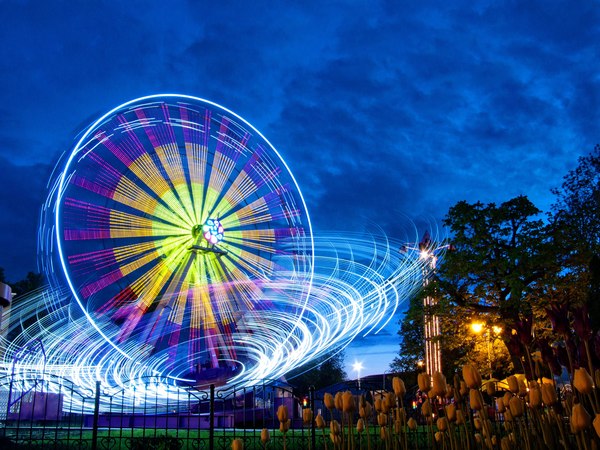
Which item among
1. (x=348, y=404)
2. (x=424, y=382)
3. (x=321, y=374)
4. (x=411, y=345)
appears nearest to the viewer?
(x=348, y=404)

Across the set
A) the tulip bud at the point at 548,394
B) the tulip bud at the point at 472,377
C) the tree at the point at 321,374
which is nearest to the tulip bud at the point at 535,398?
the tulip bud at the point at 548,394

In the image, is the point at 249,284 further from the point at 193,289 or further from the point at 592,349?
the point at 592,349

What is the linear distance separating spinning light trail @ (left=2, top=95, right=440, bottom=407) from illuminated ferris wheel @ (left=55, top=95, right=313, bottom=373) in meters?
0.05

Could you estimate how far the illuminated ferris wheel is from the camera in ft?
63.9

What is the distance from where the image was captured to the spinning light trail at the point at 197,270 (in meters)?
20.2

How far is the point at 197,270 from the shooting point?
75.1 ft

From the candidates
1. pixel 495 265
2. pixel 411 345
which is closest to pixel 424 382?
pixel 495 265

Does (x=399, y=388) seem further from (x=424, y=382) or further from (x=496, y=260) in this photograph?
(x=496, y=260)

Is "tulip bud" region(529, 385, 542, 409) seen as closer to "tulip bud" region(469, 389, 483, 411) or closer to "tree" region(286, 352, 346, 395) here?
"tulip bud" region(469, 389, 483, 411)

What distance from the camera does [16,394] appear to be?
18422 millimetres

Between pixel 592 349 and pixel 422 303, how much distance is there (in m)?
19.6

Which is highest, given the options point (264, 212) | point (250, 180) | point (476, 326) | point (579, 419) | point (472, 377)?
point (250, 180)

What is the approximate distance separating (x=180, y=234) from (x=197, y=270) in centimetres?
158

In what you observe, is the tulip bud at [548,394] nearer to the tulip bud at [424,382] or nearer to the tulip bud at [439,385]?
the tulip bud at [439,385]
